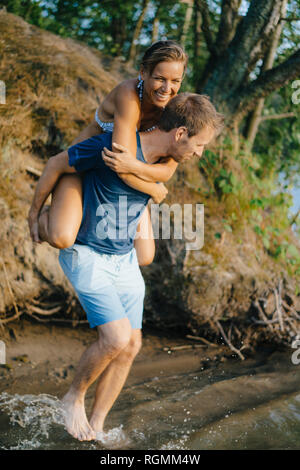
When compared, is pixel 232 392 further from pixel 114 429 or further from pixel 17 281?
pixel 17 281

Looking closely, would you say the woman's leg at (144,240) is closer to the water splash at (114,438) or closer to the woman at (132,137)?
the woman at (132,137)

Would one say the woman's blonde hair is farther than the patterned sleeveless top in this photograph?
No

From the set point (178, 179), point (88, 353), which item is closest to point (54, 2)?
point (178, 179)

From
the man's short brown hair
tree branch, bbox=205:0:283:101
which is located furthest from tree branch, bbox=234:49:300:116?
the man's short brown hair

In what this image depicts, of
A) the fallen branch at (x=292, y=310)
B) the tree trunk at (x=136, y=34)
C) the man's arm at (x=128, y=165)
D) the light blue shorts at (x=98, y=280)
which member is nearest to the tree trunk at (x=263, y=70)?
the tree trunk at (x=136, y=34)

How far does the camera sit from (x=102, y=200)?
270 cm

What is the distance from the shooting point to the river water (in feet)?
10.3

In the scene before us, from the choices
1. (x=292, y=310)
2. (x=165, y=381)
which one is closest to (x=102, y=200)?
(x=165, y=381)

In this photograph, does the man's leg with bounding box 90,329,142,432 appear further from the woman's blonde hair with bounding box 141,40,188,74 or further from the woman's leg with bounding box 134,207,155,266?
the woman's blonde hair with bounding box 141,40,188,74

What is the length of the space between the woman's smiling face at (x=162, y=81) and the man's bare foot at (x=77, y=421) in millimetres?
1939

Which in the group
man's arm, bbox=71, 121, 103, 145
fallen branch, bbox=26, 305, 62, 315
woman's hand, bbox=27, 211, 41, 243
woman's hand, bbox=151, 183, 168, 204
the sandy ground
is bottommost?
the sandy ground

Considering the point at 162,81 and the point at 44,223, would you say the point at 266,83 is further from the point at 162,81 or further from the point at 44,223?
the point at 44,223

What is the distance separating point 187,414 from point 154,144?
2119 mm

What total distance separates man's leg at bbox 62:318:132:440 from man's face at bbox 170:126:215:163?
1056 mm
